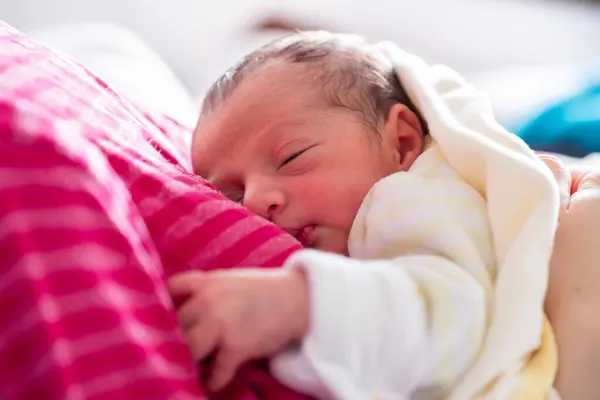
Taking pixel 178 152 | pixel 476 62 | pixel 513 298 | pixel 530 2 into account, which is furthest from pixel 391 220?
pixel 530 2

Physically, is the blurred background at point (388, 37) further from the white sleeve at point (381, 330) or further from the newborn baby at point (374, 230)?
the white sleeve at point (381, 330)

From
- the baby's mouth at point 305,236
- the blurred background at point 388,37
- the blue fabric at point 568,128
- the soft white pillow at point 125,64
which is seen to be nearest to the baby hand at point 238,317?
the baby's mouth at point 305,236

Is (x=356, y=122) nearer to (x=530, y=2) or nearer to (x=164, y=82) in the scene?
(x=164, y=82)

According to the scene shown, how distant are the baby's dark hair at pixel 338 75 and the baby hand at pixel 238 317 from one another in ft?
1.14

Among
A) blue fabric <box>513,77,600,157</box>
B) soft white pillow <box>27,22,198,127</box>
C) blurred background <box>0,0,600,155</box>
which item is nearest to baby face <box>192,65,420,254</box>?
soft white pillow <box>27,22,198,127</box>

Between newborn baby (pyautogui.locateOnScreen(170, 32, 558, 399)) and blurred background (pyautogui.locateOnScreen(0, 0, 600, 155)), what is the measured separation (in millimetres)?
400

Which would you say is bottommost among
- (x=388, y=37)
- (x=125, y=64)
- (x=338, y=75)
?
(x=388, y=37)

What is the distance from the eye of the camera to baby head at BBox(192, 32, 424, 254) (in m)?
0.76

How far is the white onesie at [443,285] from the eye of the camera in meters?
0.54

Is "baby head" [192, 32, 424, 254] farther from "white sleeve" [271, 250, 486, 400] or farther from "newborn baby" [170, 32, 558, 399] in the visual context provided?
"white sleeve" [271, 250, 486, 400]

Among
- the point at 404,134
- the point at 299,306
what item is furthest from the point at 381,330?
the point at 404,134

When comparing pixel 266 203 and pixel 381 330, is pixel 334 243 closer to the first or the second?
pixel 266 203

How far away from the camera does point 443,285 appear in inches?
23.7

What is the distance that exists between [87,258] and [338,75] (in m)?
0.47
